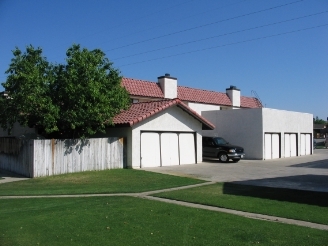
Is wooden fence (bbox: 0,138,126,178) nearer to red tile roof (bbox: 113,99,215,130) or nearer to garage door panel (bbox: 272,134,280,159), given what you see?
red tile roof (bbox: 113,99,215,130)

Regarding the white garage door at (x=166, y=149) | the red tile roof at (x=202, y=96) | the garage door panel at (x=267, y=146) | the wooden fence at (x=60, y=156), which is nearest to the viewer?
the wooden fence at (x=60, y=156)

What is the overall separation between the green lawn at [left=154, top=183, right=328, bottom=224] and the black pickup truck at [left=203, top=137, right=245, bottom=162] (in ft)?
38.6

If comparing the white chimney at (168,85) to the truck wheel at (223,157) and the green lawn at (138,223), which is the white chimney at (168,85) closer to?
the truck wheel at (223,157)

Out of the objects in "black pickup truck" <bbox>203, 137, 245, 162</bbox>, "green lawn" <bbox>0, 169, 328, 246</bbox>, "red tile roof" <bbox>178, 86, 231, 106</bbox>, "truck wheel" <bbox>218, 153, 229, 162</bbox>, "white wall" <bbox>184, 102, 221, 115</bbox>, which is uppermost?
"red tile roof" <bbox>178, 86, 231, 106</bbox>

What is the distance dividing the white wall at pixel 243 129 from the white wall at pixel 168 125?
5867mm

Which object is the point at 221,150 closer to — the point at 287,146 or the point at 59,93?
the point at 287,146

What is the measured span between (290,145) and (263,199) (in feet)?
79.3

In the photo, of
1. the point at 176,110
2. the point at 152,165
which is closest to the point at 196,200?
the point at 152,165

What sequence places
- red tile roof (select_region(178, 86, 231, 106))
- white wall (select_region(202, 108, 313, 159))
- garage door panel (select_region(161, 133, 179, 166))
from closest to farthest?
garage door panel (select_region(161, 133, 179, 166)) < white wall (select_region(202, 108, 313, 159)) < red tile roof (select_region(178, 86, 231, 106))

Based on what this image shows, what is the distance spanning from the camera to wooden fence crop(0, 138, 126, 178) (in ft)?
56.8

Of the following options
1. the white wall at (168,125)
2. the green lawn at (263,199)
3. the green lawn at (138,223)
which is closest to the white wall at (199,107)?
the white wall at (168,125)

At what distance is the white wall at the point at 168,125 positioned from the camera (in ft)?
69.0

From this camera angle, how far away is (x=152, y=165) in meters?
22.1

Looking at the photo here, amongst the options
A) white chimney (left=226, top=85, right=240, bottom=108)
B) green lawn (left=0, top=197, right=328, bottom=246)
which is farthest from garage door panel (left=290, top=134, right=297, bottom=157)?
green lawn (left=0, top=197, right=328, bottom=246)
